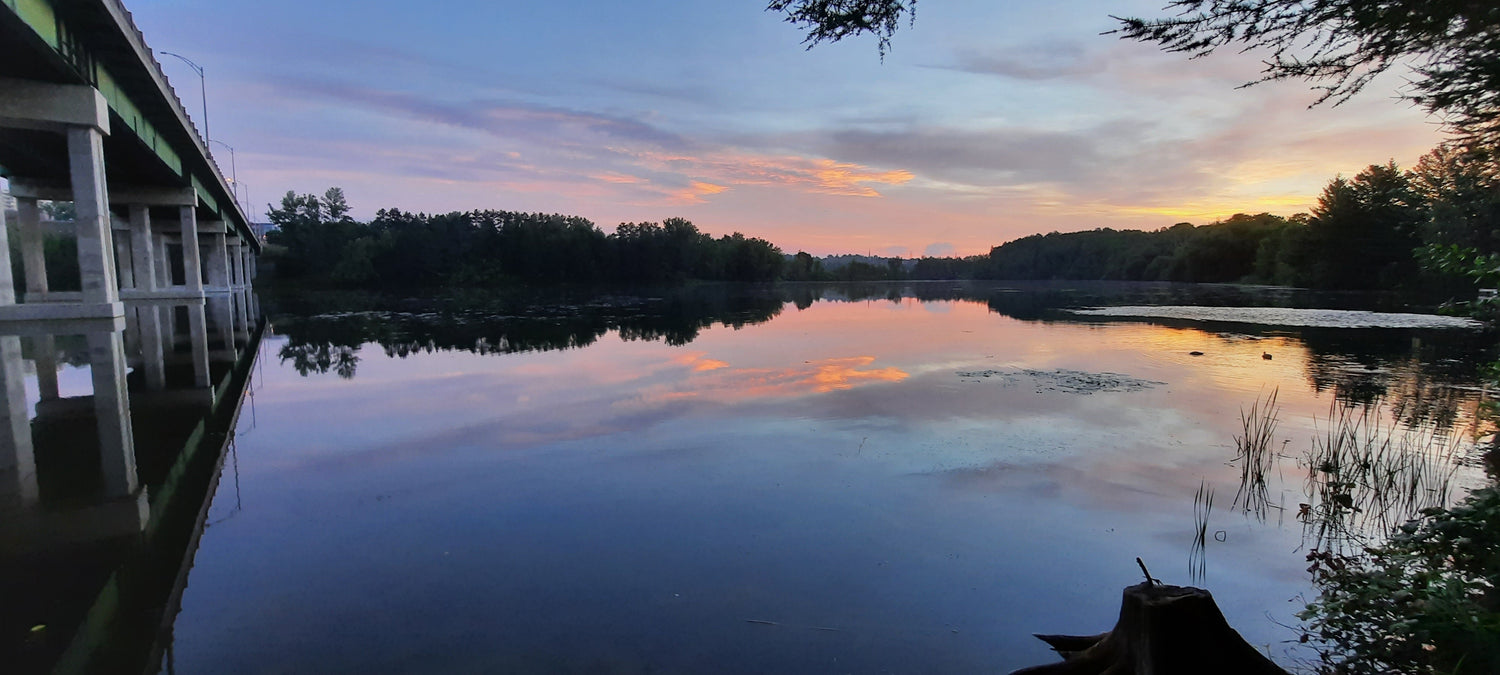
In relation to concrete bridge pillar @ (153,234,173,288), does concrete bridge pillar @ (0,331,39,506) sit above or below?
below

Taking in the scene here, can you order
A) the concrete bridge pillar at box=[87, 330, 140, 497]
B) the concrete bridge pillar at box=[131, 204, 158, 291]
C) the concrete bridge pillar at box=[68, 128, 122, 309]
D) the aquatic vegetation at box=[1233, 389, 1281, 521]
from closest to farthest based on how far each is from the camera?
the aquatic vegetation at box=[1233, 389, 1281, 521], the concrete bridge pillar at box=[87, 330, 140, 497], the concrete bridge pillar at box=[68, 128, 122, 309], the concrete bridge pillar at box=[131, 204, 158, 291]

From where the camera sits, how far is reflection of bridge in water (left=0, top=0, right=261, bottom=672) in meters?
5.76

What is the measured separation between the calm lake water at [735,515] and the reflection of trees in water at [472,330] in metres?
4.59

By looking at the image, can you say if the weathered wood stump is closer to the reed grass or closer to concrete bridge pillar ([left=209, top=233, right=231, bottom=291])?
the reed grass

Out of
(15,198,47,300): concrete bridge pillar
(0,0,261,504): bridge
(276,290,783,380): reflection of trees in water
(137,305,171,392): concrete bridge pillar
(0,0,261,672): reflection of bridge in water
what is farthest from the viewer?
(15,198,47,300): concrete bridge pillar

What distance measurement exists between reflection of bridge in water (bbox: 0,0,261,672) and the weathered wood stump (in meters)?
6.22

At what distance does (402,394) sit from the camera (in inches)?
597

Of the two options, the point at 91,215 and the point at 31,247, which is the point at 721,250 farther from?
the point at 91,215

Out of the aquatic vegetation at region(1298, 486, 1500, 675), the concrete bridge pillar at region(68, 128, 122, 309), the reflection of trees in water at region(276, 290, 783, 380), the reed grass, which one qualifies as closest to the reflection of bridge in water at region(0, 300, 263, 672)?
the reflection of trees in water at region(276, 290, 783, 380)

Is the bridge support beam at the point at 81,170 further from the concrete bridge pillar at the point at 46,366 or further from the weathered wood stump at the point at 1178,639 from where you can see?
the weathered wood stump at the point at 1178,639

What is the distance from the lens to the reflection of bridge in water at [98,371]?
18.9ft

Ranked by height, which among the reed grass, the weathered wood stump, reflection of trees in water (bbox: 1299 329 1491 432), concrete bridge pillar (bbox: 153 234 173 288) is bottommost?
the reed grass

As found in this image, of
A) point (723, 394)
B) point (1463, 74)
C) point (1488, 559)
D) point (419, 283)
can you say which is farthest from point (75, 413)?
point (419, 283)

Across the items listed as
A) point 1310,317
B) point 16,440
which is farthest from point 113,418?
point 1310,317
